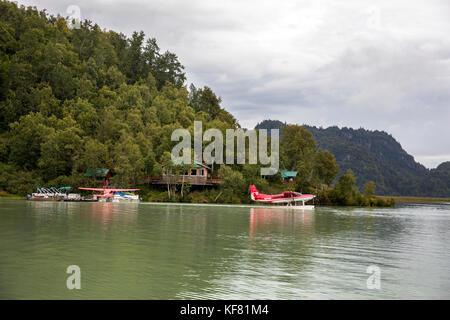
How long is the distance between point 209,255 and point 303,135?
88.5 m

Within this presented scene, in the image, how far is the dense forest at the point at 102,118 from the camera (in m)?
79.1

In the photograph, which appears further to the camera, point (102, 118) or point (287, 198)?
point (102, 118)

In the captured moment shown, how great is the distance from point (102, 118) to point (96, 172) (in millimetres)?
19653

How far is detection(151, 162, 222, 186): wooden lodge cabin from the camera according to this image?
260 ft

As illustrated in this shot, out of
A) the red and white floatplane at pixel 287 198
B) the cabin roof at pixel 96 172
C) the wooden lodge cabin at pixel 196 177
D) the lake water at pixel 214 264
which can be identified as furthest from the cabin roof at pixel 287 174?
the lake water at pixel 214 264

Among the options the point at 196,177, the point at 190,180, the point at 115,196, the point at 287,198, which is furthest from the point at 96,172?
the point at 287,198

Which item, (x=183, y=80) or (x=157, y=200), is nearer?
(x=157, y=200)

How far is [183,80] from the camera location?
132000 millimetres

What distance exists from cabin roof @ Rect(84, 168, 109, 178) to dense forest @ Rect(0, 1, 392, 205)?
0.91m

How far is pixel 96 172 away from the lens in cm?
7906

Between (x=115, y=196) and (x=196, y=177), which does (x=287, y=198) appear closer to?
(x=196, y=177)
